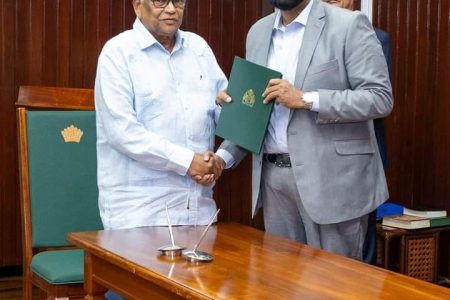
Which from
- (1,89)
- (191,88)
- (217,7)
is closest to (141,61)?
(191,88)

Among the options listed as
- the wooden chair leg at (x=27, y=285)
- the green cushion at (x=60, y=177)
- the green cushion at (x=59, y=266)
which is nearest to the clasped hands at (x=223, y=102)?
the green cushion at (x=59, y=266)

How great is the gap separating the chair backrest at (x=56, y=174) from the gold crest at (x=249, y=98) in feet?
2.87

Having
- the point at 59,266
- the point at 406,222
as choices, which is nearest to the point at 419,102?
the point at 406,222

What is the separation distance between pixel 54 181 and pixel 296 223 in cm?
103

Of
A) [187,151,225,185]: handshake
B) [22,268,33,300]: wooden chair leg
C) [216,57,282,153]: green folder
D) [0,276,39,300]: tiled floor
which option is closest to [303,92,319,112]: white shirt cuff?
[216,57,282,153]: green folder

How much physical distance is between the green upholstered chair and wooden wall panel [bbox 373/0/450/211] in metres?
2.14

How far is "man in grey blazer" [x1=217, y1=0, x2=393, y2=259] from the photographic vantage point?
8.48 feet

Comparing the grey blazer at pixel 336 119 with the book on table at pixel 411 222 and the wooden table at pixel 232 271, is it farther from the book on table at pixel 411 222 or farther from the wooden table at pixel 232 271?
the book on table at pixel 411 222

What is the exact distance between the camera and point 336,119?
2.58m

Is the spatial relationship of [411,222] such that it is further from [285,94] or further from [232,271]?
[232,271]

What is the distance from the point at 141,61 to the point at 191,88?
198 mm

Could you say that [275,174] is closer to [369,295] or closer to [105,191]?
[105,191]

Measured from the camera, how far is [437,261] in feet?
13.9

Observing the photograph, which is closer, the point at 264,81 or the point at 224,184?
the point at 264,81
